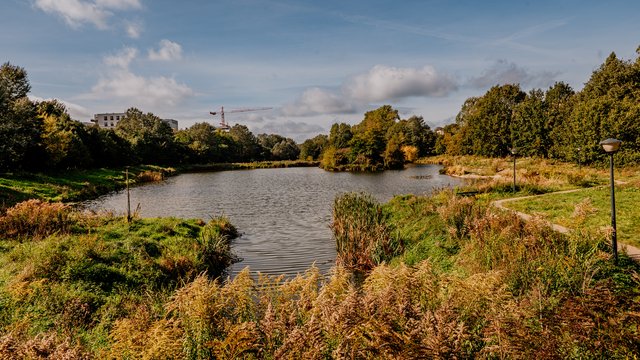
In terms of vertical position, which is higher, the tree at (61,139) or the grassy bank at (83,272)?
the tree at (61,139)

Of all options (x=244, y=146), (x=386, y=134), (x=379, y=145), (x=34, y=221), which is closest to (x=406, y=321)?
(x=34, y=221)

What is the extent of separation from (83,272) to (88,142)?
175ft

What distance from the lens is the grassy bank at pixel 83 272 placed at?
714cm

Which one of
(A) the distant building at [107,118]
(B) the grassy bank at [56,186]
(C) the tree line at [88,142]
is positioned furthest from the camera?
(A) the distant building at [107,118]

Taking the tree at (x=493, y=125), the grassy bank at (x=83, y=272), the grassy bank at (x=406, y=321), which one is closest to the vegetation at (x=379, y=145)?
the tree at (x=493, y=125)

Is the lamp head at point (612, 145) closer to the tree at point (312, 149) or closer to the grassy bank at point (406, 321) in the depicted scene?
the grassy bank at point (406, 321)

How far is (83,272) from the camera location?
419 inches

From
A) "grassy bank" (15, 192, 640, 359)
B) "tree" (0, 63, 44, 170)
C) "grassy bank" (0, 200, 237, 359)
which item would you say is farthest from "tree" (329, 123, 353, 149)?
"grassy bank" (15, 192, 640, 359)

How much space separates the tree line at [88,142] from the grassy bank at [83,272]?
2023 cm

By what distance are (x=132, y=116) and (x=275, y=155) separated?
39091 mm

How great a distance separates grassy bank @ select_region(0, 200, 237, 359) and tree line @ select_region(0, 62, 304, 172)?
2023 cm

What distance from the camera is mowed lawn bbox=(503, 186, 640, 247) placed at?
12141 millimetres

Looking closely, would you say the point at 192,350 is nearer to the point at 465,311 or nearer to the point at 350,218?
the point at 465,311

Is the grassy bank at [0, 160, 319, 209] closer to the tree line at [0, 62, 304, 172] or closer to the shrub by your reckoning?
the tree line at [0, 62, 304, 172]
